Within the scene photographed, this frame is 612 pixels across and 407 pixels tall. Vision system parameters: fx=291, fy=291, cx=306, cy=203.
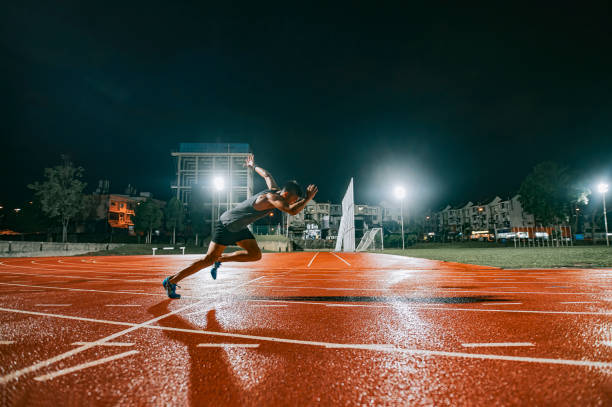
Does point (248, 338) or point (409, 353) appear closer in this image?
point (409, 353)

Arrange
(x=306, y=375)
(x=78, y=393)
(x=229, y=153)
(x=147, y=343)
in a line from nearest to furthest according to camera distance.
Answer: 1. (x=78, y=393)
2. (x=306, y=375)
3. (x=147, y=343)
4. (x=229, y=153)

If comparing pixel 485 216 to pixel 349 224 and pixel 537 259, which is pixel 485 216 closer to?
pixel 349 224

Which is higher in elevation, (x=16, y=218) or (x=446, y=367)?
(x=16, y=218)

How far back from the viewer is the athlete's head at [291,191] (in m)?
4.36

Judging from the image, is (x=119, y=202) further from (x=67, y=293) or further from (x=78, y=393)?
(x=78, y=393)

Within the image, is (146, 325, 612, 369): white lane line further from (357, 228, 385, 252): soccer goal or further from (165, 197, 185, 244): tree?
(165, 197, 185, 244): tree

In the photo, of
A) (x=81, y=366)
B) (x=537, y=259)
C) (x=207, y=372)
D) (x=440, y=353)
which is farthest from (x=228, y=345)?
(x=537, y=259)

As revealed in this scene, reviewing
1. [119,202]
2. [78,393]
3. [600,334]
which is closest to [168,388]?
[78,393]

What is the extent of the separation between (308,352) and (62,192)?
50.6 m

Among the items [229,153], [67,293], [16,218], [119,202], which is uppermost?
[229,153]

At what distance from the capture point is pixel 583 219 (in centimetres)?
6350

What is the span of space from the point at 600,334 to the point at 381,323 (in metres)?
1.94

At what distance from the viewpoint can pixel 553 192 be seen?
38.9 meters

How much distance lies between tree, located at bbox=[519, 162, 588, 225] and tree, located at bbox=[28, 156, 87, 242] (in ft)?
207
